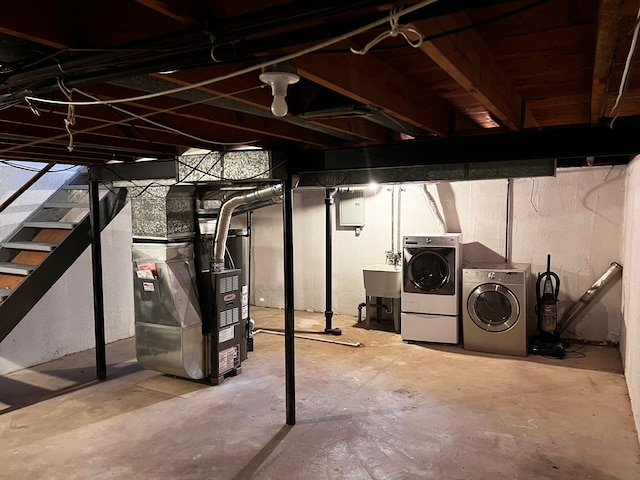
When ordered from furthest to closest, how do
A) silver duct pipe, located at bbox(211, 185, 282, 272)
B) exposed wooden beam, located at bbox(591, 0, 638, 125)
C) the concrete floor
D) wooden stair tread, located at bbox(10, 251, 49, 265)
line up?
wooden stair tread, located at bbox(10, 251, 49, 265)
silver duct pipe, located at bbox(211, 185, 282, 272)
the concrete floor
exposed wooden beam, located at bbox(591, 0, 638, 125)

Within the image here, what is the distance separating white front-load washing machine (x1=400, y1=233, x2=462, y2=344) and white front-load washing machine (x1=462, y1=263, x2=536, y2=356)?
139 mm

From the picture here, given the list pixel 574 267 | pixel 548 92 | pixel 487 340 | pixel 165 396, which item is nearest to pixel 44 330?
pixel 165 396

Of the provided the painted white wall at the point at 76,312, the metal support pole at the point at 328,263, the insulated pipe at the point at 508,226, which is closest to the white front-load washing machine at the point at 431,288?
the insulated pipe at the point at 508,226

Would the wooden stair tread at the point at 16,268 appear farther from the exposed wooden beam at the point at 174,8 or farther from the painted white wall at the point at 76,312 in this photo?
the exposed wooden beam at the point at 174,8

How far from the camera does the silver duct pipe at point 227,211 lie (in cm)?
390

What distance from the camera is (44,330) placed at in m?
4.81

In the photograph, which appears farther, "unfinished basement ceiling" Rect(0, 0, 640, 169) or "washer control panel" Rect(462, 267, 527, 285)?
"washer control panel" Rect(462, 267, 527, 285)

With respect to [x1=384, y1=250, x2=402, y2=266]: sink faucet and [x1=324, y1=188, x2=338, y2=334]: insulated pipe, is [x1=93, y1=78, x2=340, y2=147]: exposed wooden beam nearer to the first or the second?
[x1=324, y1=188, x2=338, y2=334]: insulated pipe

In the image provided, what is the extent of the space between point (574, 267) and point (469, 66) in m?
4.51

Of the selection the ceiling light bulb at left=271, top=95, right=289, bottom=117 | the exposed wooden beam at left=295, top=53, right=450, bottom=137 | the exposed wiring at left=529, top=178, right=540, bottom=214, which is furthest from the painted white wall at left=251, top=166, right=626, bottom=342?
the ceiling light bulb at left=271, top=95, right=289, bottom=117

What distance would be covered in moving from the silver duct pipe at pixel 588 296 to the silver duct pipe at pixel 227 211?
12.0ft

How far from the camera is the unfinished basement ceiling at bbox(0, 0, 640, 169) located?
3.85ft

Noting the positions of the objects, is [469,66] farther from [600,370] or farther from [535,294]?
[535,294]

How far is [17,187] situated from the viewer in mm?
4711
